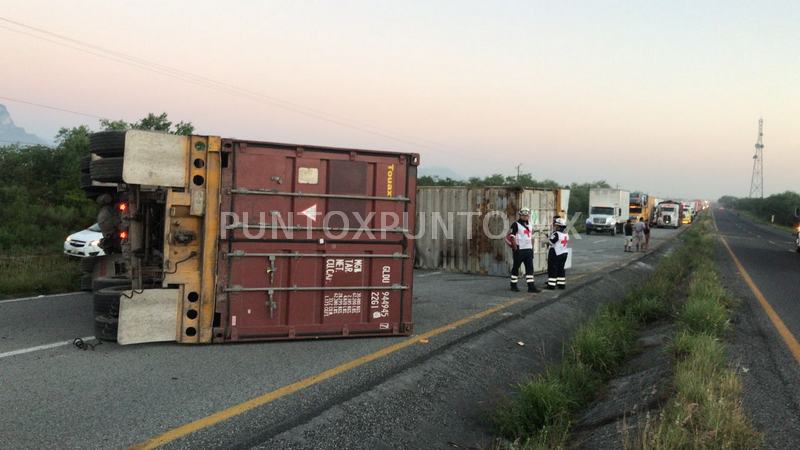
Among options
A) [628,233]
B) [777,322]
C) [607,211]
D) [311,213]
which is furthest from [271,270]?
[607,211]

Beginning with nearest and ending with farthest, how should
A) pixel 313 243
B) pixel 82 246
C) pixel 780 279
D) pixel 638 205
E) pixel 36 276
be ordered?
pixel 313 243 < pixel 36 276 < pixel 82 246 < pixel 780 279 < pixel 638 205

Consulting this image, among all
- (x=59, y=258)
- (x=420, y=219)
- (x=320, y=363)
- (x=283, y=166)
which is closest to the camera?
(x=320, y=363)

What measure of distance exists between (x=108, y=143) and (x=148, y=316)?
2.12 metres

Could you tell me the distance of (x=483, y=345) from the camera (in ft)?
23.2

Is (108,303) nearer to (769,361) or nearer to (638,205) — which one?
(769,361)

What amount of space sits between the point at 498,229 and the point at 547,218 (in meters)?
1.68

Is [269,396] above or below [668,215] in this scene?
below

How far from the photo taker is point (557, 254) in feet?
38.1

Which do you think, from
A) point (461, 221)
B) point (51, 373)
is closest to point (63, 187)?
point (461, 221)

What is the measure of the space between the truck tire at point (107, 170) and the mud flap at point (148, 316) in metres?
1.39

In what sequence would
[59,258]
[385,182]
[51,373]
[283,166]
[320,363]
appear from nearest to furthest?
1. [51,373]
2. [320,363]
3. [283,166]
4. [385,182]
5. [59,258]

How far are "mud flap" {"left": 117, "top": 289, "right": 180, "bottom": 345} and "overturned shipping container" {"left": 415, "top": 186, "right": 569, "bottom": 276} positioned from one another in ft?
31.6

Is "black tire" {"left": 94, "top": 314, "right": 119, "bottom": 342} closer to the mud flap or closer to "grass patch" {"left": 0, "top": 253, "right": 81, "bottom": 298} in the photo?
the mud flap

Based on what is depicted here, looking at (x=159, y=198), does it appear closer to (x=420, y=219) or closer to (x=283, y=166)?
(x=283, y=166)
